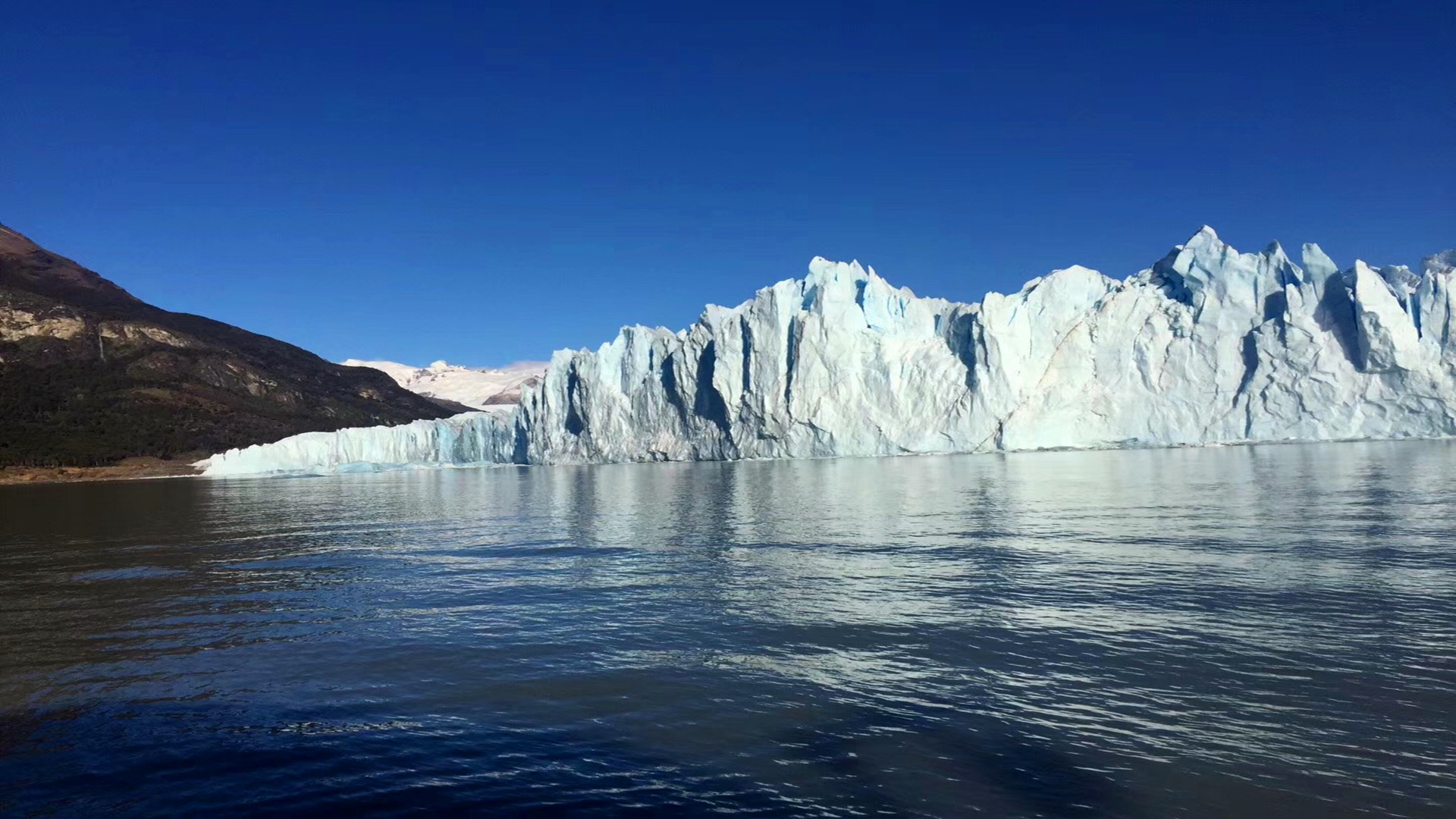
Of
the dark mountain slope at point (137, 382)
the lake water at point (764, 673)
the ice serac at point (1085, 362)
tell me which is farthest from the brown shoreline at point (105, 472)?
the lake water at point (764, 673)

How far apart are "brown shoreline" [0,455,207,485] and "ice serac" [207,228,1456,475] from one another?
52.4 meters

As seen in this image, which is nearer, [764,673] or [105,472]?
[764,673]

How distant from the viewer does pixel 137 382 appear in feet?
354

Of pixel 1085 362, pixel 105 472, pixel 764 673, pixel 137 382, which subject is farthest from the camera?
pixel 137 382

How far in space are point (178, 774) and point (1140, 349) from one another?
5865 cm

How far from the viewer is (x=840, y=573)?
13930 millimetres

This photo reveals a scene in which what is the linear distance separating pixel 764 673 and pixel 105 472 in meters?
91.9

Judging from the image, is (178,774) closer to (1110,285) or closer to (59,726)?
(59,726)

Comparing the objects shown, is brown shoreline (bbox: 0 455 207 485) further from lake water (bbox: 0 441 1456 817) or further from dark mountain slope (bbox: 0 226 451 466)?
lake water (bbox: 0 441 1456 817)

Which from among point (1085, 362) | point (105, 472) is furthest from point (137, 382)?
point (1085, 362)

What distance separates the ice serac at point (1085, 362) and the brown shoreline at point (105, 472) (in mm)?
52423

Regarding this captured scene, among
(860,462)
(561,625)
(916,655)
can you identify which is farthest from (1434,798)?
(860,462)

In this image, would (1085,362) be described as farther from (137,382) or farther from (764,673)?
(137,382)

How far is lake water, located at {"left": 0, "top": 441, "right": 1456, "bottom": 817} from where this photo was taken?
19.8 feet
